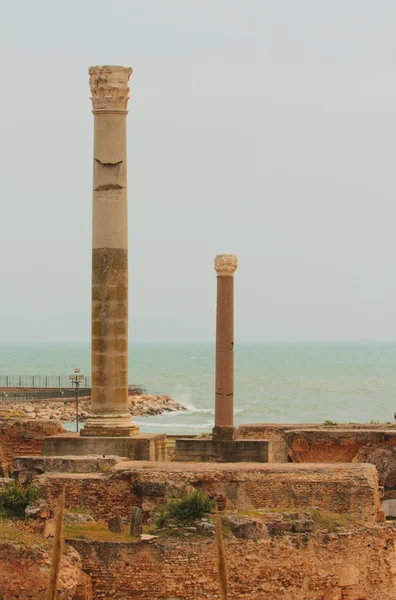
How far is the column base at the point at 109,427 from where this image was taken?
2628 cm

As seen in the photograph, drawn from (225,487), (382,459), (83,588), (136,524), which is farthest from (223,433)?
(83,588)

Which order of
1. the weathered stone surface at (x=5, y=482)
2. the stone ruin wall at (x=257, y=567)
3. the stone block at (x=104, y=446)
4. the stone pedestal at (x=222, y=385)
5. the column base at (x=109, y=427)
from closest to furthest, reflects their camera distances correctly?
the stone ruin wall at (x=257, y=567) → the weathered stone surface at (x=5, y=482) → the stone block at (x=104, y=446) → the column base at (x=109, y=427) → the stone pedestal at (x=222, y=385)

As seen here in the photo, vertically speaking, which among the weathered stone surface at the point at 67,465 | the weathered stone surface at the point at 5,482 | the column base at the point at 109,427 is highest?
the column base at the point at 109,427

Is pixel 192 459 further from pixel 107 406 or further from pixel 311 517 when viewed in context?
pixel 311 517

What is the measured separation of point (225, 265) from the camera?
29328 millimetres

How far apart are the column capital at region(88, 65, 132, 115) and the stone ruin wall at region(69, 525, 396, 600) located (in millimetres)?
8970

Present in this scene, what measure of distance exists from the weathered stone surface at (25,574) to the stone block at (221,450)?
7960mm

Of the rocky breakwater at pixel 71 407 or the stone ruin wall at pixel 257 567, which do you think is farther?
the rocky breakwater at pixel 71 407

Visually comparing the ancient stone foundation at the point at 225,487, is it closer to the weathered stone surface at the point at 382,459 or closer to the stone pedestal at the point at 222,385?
the stone pedestal at the point at 222,385

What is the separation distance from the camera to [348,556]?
22312 millimetres

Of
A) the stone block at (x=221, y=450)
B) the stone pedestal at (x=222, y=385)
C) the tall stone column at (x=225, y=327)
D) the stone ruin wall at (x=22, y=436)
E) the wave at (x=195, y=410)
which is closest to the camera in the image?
the stone block at (x=221, y=450)

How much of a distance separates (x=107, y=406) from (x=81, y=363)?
519ft

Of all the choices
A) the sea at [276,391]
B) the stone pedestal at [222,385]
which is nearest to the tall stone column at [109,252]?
the stone pedestal at [222,385]

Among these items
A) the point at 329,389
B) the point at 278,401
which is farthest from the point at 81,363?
the point at 278,401
